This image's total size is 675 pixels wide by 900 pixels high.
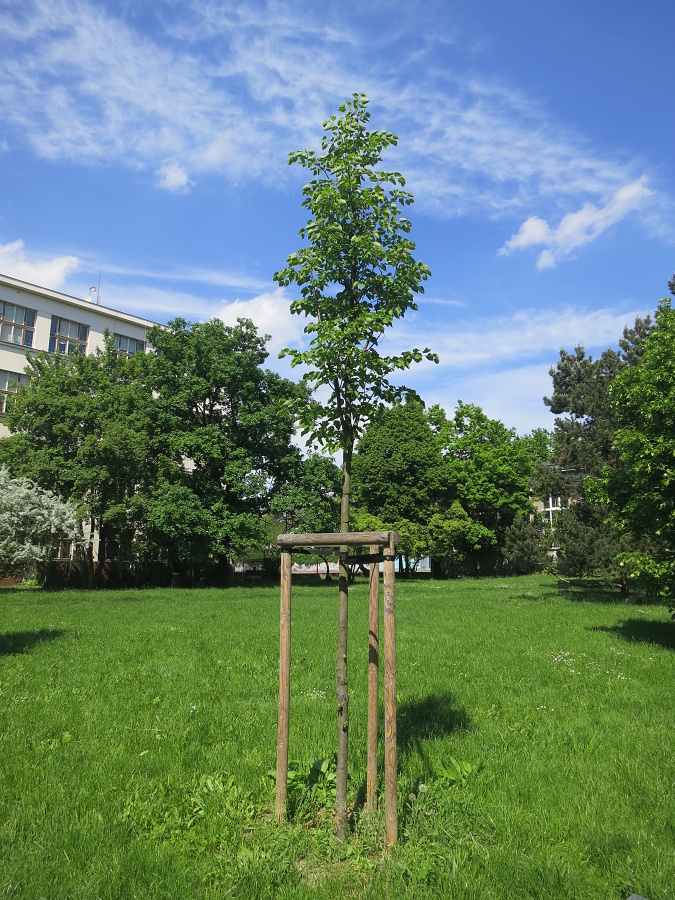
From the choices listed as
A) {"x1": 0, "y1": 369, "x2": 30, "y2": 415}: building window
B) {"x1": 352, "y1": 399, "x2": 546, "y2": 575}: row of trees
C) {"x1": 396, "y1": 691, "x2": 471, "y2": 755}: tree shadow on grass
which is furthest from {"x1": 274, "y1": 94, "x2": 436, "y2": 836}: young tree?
{"x1": 0, "y1": 369, "x2": 30, "y2": 415}: building window

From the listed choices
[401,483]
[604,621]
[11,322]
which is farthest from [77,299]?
[604,621]

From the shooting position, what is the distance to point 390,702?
4.55 m

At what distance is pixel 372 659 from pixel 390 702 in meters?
0.42

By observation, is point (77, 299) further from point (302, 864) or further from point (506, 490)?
point (302, 864)

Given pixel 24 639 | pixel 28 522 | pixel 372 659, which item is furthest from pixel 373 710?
pixel 28 522

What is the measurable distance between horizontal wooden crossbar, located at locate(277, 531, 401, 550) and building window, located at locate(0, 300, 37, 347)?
48.0 m

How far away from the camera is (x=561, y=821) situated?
4.73m

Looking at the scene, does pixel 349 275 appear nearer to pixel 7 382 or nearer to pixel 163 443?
pixel 163 443

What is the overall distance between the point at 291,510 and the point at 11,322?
27.0 metres

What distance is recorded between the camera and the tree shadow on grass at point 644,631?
1386cm

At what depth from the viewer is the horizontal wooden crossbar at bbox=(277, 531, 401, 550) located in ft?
14.9

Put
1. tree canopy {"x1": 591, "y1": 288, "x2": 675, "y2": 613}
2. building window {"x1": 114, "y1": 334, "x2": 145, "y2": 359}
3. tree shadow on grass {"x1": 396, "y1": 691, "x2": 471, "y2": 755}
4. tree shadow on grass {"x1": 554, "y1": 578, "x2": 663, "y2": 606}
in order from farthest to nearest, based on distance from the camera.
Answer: building window {"x1": 114, "y1": 334, "x2": 145, "y2": 359}
tree shadow on grass {"x1": 554, "y1": 578, "x2": 663, "y2": 606}
tree canopy {"x1": 591, "y1": 288, "x2": 675, "y2": 613}
tree shadow on grass {"x1": 396, "y1": 691, "x2": 471, "y2": 755}

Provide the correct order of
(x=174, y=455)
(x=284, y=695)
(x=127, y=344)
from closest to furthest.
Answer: (x=284, y=695)
(x=174, y=455)
(x=127, y=344)

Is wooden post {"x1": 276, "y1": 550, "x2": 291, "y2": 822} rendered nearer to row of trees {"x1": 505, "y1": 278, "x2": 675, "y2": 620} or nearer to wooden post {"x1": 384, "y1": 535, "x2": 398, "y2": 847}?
wooden post {"x1": 384, "y1": 535, "x2": 398, "y2": 847}
